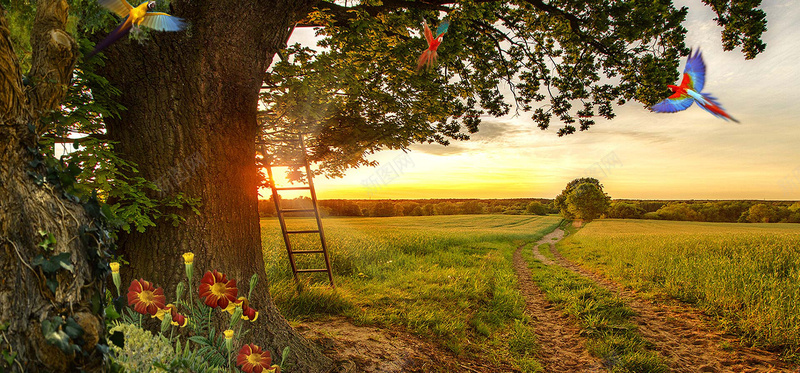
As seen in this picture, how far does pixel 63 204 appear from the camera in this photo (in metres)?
1.33

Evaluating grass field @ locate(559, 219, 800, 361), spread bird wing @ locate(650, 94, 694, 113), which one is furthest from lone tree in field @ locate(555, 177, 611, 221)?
spread bird wing @ locate(650, 94, 694, 113)

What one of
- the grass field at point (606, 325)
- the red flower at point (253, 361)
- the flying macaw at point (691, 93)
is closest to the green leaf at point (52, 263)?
the red flower at point (253, 361)

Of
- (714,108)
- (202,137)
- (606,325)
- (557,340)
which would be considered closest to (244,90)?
(202,137)

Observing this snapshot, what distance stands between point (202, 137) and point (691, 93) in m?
4.47

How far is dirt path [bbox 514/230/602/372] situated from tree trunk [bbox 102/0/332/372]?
10.3 feet

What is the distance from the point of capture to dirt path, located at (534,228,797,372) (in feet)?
14.1

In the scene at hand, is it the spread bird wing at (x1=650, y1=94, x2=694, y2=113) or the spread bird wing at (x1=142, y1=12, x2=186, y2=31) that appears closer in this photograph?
the spread bird wing at (x1=142, y1=12, x2=186, y2=31)

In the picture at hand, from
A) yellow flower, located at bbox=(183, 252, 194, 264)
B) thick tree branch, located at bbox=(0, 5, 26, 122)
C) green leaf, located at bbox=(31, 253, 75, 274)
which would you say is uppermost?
thick tree branch, located at bbox=(0, 5, 26, 122)

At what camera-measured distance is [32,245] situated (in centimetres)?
120

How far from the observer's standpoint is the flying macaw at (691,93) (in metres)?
2.88

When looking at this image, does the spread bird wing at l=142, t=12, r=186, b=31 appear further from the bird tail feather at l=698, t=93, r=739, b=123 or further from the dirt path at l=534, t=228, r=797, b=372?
the dirt path at l=534, t=228, r=797, b=372

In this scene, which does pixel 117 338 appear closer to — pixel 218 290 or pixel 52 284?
pixel 52 284

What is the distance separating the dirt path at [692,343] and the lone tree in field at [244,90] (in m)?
4.08

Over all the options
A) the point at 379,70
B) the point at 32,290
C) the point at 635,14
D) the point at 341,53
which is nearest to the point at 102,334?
the point at 32,290
